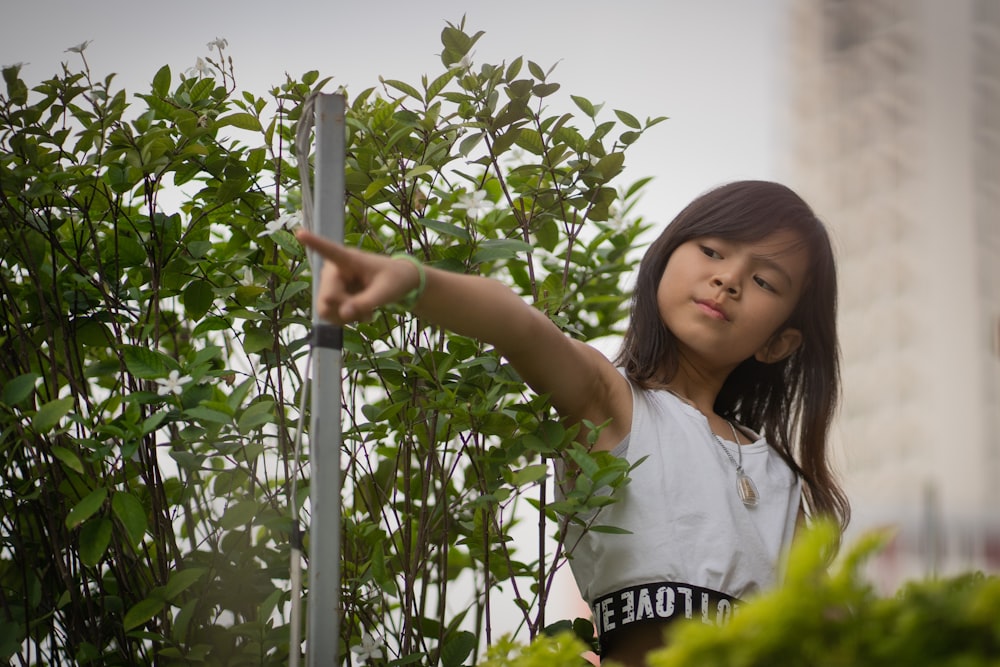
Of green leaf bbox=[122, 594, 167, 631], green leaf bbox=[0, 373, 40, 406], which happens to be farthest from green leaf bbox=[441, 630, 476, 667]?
green leaf bbox=[0, 373, 40, 406]

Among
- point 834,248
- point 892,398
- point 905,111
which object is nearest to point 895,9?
point 905,111

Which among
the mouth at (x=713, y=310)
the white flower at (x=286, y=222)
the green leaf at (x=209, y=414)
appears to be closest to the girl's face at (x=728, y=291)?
the mouth at (x=713, y=310)

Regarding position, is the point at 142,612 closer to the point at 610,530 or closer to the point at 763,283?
the point at 610,530

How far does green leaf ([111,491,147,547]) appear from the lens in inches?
41.0

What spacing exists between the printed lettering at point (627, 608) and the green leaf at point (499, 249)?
0.42 metres

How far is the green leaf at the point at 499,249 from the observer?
113 centimetres

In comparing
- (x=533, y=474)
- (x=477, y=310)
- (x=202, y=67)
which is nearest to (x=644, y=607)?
(x=533, y=474)

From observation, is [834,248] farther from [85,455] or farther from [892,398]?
[892,398]

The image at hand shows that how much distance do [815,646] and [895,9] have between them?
48.2 m

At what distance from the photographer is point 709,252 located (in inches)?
52.0

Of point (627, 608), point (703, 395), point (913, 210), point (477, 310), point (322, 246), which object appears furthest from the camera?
point (913, 210)

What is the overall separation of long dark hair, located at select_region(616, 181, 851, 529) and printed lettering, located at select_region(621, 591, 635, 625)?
285 mm

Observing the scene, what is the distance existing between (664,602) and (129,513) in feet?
1.96

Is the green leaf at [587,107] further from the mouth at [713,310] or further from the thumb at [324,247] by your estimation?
the thumb at [324,247]
